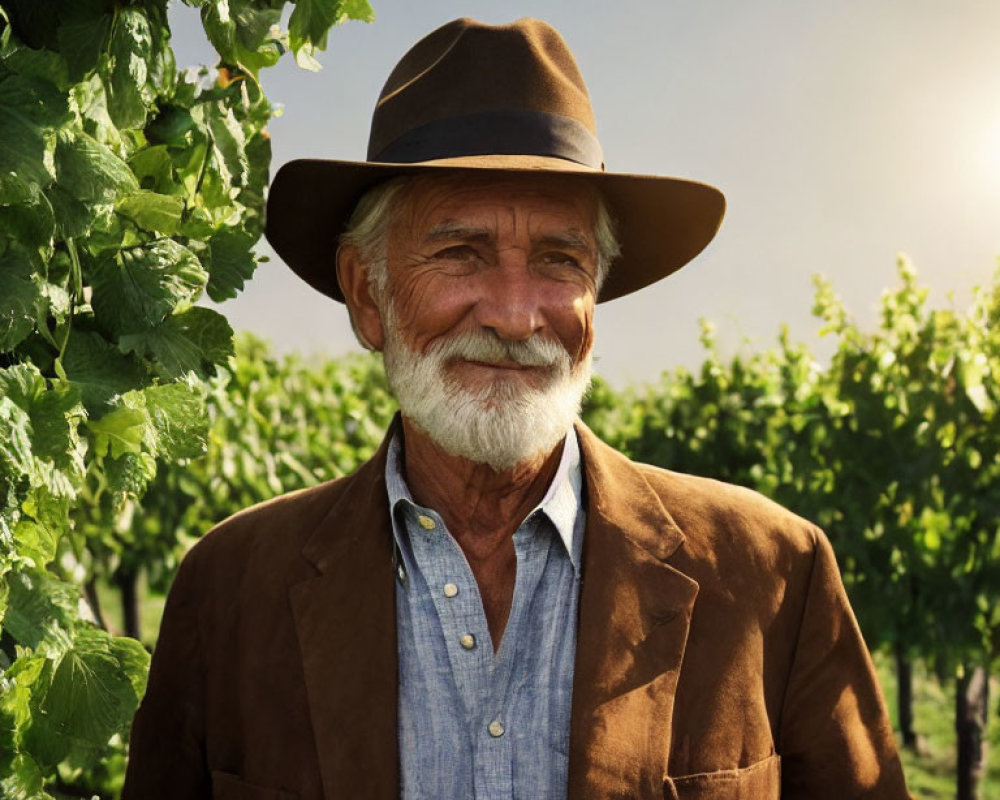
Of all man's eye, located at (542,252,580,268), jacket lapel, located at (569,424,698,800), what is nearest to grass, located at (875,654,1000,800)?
jacket lapel, located at (569,424,698,800)

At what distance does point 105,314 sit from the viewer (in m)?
2.03

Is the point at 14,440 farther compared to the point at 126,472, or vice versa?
the point at 126,472

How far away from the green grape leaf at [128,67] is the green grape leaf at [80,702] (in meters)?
0.92

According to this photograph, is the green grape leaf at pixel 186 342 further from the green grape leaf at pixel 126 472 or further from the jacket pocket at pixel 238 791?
the jacket pocket at pixel 238 791

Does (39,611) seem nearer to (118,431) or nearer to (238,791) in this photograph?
(118,431)

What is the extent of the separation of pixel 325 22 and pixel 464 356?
0.72m

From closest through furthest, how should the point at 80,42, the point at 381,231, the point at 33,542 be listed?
the point at 80,42, the point at 33,542, the point at 381,231

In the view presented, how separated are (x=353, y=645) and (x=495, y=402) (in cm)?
57

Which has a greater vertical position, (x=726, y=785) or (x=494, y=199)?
(x=494, y=199)

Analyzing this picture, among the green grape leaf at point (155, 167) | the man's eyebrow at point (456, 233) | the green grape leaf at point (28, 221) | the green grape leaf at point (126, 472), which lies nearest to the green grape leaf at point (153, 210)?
the green grape leaf at point (155, 167)

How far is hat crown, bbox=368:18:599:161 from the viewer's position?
249cm

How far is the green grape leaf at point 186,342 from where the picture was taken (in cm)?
206

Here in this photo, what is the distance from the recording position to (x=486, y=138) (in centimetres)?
243

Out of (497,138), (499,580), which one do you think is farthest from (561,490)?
(497,138)
